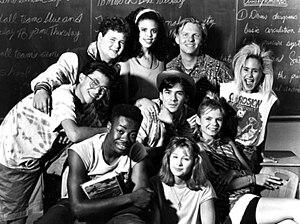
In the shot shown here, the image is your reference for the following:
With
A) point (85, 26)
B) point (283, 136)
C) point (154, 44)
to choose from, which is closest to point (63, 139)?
point (154, 44)

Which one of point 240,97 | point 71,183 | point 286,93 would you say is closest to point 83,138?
point 71,183

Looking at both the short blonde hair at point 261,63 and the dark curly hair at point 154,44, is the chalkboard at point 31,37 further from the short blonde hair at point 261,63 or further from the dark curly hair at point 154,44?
the short blonde hair at point 261,63

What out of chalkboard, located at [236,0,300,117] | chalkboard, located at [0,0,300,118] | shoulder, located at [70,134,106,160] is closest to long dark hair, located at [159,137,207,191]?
shoulder, located at [70,134,106,160]

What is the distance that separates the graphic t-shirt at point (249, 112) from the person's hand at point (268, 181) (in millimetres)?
372

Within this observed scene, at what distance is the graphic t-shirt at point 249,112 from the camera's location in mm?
3959

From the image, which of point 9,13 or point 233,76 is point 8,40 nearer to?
point 9,13

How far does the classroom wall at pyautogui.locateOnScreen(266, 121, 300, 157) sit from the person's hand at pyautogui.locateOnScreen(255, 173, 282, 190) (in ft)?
2.91

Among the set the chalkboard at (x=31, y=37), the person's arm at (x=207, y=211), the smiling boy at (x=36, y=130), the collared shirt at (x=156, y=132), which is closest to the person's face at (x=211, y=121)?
the collared shirt at (x=156, y=132)

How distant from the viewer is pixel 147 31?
3.84 meters

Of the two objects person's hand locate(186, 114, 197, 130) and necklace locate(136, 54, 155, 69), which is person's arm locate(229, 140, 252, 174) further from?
necklace locate(136, 54, 155, 69)

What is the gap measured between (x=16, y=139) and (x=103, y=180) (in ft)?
2.25

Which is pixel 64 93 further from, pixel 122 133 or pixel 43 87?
pixel 122 133

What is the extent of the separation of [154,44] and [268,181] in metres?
1.13

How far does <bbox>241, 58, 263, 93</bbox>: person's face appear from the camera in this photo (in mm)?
3904
